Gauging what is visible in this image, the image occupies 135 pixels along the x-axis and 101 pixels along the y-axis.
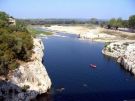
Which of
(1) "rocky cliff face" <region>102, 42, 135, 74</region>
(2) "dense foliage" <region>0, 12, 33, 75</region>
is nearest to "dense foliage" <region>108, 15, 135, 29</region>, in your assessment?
(1) "rocky cliff face" <region>102, 42, 135, 74</region>

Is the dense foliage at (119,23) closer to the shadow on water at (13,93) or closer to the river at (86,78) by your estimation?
the river at (86,78)

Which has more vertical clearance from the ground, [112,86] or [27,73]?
[27,73]

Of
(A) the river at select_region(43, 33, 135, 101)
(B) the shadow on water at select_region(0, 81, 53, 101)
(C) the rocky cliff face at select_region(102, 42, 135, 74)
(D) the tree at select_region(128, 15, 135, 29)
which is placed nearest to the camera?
(B) the shadow on water at select_region(0, 81, 53, 101)

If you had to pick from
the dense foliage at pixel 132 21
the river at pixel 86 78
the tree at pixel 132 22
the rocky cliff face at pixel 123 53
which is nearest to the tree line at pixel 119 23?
the tree at pixel 132 22

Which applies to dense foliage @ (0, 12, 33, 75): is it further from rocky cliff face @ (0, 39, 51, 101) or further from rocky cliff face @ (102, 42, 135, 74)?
rocky cliff face @ (102, 42, 135, 74)

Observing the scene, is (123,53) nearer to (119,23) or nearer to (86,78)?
(86,78)

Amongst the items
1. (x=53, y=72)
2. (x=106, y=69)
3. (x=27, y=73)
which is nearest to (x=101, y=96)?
(x=27, y=73)

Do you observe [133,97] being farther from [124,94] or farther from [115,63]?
[115,63]
